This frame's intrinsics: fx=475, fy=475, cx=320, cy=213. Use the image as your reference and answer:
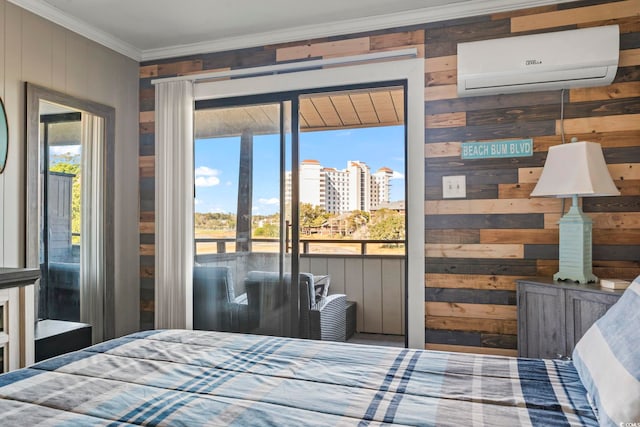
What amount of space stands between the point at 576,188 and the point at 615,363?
1512 millimetres

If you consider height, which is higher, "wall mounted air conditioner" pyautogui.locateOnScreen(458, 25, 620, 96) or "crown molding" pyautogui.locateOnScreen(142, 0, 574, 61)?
"crown molding" pyautogui.locateOnScreen(142, 0, 574, 61)

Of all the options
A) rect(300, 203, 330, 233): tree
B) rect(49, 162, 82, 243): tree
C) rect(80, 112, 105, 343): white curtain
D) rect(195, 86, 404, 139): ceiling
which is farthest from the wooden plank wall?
rect(300, 203, 330, 233): tree

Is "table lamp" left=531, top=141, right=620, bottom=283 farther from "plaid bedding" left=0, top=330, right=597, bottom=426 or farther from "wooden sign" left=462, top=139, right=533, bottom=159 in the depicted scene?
"plaid bedding" left=0, top=330, right=597, bottom=426

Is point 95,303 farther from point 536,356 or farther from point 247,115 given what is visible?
point 536,356

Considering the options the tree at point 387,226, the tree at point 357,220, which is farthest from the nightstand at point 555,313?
the tree at point 357,220

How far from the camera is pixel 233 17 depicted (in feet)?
10.6

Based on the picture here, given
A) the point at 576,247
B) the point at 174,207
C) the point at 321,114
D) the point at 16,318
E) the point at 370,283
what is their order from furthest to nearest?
the point at 321,114 → the point at 370,283 → the point at 174,207 → the point at 576,247 → the point at 16,318

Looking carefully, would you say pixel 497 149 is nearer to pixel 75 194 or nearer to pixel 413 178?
pixel 413 178

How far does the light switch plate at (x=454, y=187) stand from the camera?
305 cm

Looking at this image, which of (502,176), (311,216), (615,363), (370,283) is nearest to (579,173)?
(502,176)

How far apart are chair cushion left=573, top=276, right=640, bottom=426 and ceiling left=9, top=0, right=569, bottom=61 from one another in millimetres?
2306

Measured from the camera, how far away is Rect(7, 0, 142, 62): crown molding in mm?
2973

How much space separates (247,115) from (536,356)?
8.37ft

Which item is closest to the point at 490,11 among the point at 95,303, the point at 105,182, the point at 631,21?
the point at 631,21
